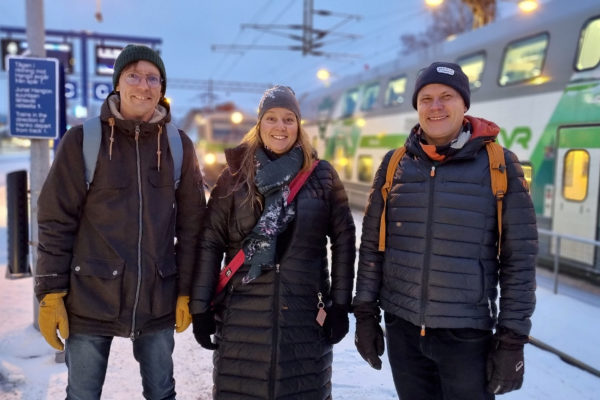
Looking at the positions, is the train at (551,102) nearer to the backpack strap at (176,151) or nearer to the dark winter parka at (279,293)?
the dark winter parka at (279,293)

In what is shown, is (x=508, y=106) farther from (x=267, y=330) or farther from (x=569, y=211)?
(x=267, y=330)

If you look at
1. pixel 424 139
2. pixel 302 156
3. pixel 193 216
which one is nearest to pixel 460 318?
pixel 424 139

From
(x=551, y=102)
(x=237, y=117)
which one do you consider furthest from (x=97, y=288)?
(x=237, y=117)

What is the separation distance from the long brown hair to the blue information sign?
2447 millimetres

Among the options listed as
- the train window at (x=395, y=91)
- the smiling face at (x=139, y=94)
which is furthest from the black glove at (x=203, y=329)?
the train window at (x=395, y=91)

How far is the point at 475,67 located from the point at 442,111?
7.58 meters

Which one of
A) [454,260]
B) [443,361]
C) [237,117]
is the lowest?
[443,361]

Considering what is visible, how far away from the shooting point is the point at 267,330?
235 cm

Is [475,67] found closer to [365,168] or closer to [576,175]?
[576,175]

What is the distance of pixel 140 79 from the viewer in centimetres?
238

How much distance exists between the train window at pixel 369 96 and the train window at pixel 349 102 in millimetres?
553

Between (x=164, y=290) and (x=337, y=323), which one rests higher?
(x=164, y=290)

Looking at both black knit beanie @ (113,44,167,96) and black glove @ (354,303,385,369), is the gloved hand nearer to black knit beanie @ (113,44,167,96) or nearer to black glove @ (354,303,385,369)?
black knit beanie @ (113,44,167,96)

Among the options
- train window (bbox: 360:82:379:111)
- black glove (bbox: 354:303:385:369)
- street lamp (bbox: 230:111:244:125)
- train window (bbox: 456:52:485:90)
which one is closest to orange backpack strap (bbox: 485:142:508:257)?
black glove (bbox: 354:303:385:369)
